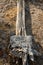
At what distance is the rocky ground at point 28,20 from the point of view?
302 cm

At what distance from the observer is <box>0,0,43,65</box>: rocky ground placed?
302 cm

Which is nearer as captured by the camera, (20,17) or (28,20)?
(20,17)

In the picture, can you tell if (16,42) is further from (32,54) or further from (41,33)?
(41,33)

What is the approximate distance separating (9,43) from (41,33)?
0.56 meters

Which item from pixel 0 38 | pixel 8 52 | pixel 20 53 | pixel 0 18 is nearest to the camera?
pixel 20 53

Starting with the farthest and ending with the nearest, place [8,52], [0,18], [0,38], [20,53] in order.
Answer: [0,18] < [0,38] < [8,52] < [20,53]

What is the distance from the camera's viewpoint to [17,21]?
315 cm

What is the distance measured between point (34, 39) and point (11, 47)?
1.58 feet

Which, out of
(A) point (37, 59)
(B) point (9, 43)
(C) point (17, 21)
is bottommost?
(A) point (37, 59)

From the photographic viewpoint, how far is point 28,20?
10.9 feet

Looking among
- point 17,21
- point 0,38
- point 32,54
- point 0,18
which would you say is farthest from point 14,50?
point 0,18

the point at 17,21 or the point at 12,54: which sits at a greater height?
the point at 17,21

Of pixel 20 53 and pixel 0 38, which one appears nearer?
pixel 20 53

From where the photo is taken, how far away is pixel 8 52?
2764mm
